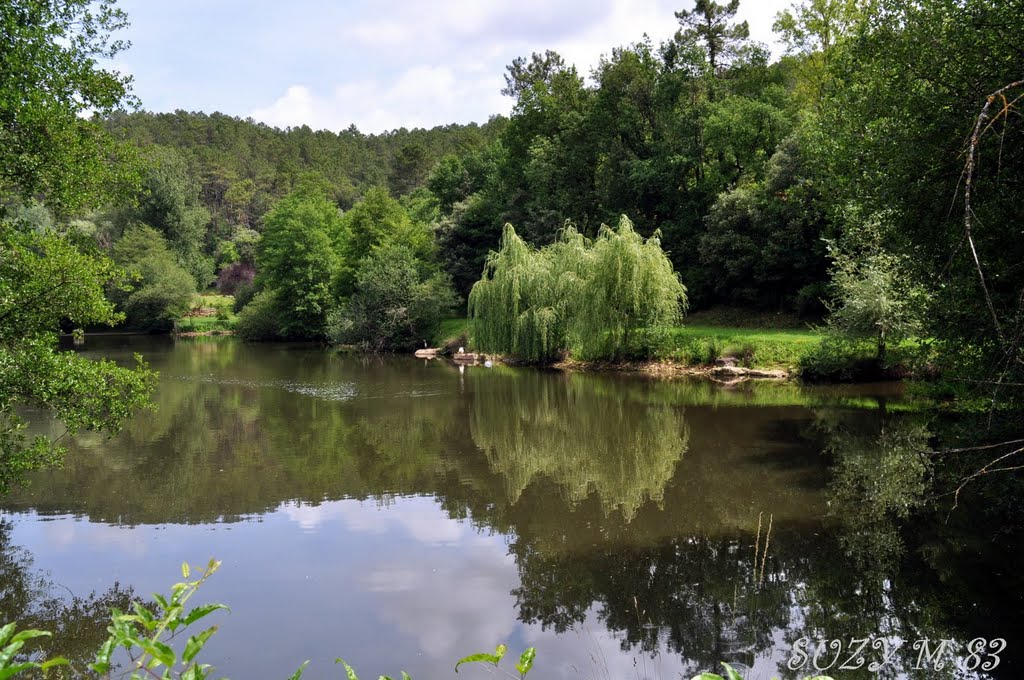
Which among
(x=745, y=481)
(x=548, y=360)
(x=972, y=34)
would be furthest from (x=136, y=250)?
(x=972, y=34)

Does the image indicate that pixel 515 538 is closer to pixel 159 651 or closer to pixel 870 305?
pixel 159 651

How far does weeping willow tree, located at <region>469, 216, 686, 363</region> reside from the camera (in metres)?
26.6

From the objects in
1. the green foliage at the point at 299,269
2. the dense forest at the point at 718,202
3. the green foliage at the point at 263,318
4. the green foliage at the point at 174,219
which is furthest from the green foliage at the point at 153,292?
the green foliage at the point at 299,269

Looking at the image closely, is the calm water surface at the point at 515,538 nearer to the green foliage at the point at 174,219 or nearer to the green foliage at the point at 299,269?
the green foliage at the point at 299,269

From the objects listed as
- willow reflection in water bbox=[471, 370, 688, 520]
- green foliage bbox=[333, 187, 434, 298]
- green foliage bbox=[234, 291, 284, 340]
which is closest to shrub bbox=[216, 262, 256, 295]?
green foliage bbox=[234, 291, 284, 340]

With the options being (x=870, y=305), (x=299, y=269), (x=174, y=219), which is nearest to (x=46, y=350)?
(x=870, y=305)

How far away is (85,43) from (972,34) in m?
10.7

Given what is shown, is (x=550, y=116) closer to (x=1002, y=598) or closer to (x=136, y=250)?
(x=136, y=250)

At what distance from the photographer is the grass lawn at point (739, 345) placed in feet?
81.3

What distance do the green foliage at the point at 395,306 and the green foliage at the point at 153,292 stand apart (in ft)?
59.0

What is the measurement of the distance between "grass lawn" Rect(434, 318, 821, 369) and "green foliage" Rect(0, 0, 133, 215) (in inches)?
820

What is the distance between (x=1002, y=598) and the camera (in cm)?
725

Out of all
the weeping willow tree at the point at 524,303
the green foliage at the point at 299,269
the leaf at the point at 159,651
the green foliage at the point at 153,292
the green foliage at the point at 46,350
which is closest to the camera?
the leaf at the point at 159,651

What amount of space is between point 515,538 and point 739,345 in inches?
727
